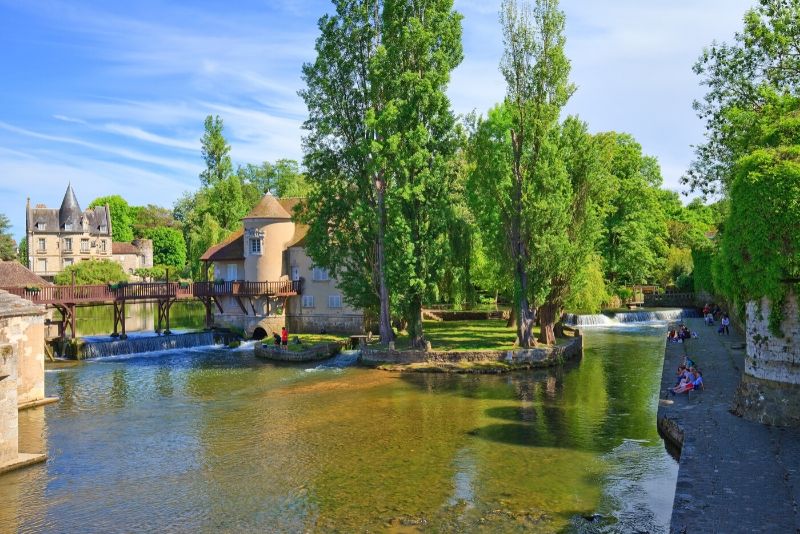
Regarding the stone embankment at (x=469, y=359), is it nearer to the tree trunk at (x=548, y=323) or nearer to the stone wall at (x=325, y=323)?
the tree trunk at (x=548, y=323)

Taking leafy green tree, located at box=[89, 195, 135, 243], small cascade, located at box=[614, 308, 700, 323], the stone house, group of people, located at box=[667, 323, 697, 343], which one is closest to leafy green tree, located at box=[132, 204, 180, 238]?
leafy green tree, located at box=[89, 195, 135, 243]

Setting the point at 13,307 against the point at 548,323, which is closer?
the point at 13,307

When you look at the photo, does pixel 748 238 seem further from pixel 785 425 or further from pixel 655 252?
pixel 655 252

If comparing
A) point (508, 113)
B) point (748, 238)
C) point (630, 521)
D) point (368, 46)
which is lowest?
point (630, 521)

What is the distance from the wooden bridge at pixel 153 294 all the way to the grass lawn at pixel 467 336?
1089cm

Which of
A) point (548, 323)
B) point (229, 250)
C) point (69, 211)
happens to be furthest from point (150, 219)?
point (548, 323)

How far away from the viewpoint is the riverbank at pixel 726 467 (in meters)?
12.1

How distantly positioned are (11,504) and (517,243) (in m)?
26.4

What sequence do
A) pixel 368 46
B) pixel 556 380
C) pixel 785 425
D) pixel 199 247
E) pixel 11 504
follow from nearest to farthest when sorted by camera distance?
pixel 11 504 < pixel 785 425 < pixel 556 380 < pixel 368 46 < pixel 199 247

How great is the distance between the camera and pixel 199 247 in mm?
65062

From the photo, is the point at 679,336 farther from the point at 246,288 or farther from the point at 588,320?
the point at 246,288

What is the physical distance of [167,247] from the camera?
115250mm

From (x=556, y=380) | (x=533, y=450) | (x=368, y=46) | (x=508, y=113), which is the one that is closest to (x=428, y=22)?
(x=368, y=46)

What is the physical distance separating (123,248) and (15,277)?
66.8 metres
